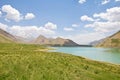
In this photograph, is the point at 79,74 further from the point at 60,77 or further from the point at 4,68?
the point at 4,68

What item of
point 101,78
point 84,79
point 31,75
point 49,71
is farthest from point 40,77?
point 101,78

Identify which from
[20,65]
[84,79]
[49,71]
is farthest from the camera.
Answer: [20,65]

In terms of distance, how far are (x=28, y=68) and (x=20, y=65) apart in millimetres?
1739

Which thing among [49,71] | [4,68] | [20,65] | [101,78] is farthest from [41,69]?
[101,78]

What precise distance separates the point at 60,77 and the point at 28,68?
16.7 ft

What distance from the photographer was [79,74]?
2505 cm

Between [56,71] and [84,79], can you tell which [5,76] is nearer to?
[56,71]

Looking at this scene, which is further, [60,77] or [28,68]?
[28,68]

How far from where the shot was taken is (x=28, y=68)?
1003 inches

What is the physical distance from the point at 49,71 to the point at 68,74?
8.40 ft

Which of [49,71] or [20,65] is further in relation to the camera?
[20,65]

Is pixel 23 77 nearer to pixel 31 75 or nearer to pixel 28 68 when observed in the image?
pixel 31 75

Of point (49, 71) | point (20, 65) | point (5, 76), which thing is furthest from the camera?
point (20, 65)

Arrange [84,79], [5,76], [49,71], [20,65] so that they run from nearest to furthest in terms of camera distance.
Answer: [5,76] < [84,79] < [49,71] < [20,65]
